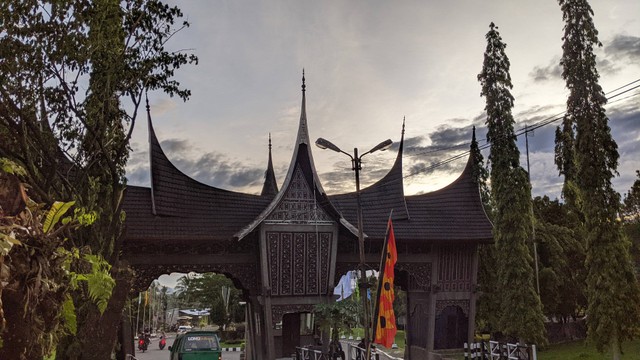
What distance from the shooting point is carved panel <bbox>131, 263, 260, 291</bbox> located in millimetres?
18453

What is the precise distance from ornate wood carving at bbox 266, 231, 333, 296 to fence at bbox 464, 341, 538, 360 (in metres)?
6.08

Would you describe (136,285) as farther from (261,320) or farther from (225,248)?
(261,320)

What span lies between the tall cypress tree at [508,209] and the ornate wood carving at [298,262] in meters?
→ 7.65

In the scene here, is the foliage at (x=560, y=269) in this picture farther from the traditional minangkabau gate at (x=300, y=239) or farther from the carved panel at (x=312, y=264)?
the carved panel at (x=312, y=264)

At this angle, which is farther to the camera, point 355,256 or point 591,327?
point 355,256

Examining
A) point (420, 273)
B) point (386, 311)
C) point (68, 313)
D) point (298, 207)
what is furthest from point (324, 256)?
point (68, 313)

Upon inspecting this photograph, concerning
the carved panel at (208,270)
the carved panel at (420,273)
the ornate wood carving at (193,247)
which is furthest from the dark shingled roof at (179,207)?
the carved panel at (420,273)

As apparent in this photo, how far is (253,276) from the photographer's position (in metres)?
20.0

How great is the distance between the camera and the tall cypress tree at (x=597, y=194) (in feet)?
57.7

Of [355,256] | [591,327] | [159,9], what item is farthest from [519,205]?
[159,9]

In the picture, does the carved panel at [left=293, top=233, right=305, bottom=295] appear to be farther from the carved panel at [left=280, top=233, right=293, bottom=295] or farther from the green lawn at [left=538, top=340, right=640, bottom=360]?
the green lawn at [left=538, top=340, right=640, bottom=360]

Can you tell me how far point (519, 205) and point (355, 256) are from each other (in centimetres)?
742

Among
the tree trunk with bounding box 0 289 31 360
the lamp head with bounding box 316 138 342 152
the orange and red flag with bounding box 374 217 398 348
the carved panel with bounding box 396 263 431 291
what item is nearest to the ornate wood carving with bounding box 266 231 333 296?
the carved panel with bounding box 396 263 431 291

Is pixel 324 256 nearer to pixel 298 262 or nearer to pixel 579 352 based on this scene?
pixel 298 262
